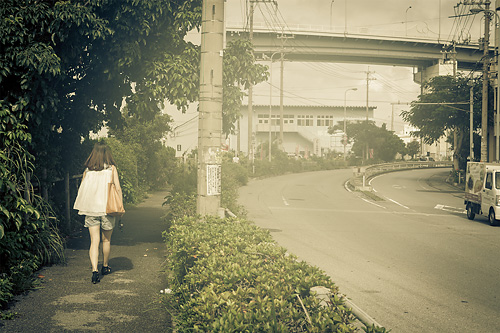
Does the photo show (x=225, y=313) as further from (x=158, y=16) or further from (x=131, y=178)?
(x=131, y=178)

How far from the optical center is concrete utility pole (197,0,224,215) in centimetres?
783

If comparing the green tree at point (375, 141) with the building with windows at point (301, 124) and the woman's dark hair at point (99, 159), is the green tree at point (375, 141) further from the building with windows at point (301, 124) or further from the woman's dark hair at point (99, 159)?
the woman's dark hair at point (99, 159)

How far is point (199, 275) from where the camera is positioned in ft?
15.7

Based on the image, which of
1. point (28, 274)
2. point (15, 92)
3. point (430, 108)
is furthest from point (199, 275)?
point (430, 108)

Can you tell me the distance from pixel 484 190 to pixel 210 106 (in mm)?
14918

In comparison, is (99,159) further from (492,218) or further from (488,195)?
(488,195)

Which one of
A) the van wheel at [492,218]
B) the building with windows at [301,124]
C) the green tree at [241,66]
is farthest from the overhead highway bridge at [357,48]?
the green tree at [241,66]

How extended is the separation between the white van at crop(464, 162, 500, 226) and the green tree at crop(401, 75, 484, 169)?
84.8 ft

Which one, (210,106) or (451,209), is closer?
(210,106)

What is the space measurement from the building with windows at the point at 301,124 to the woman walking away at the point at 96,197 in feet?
349

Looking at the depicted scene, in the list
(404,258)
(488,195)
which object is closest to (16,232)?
(404,258)

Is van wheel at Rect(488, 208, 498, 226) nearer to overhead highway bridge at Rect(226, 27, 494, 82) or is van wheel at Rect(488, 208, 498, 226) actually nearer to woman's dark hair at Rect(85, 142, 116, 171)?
woman's dark hair at Rect(85, 142, 116, 171)

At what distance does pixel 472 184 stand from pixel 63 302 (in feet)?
60.4

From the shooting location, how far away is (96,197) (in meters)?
7.46
